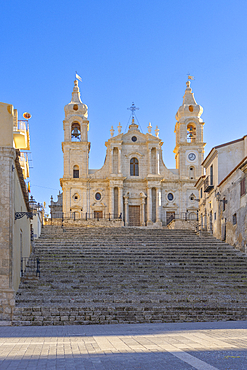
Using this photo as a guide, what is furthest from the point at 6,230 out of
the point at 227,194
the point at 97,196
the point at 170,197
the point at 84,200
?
the point at 170,197

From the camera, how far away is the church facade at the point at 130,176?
47.3 metres

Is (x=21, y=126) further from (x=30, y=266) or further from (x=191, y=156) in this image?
(x=191, y=156)

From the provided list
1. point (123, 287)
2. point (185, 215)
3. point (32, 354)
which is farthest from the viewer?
point (185, 215)

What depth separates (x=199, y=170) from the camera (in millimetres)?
49438

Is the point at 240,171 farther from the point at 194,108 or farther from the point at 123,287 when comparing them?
the point at 194,108

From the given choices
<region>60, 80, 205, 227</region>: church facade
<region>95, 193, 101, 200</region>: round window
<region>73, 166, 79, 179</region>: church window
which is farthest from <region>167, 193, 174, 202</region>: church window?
<region>73, 166, 79, 179</region>: church window

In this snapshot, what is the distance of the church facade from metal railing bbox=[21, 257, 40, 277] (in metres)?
26.1

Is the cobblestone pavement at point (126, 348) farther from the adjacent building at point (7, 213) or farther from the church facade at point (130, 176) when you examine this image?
the church facade at point (130, 176)

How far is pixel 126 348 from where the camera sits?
892cm

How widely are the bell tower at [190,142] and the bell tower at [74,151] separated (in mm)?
9675

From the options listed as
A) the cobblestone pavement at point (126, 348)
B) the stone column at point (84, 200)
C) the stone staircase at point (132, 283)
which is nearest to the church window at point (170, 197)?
the stone column at point (84, 200)

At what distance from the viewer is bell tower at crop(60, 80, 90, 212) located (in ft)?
154

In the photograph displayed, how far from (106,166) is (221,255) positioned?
26.8 meters

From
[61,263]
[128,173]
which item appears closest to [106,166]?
[128,173]
